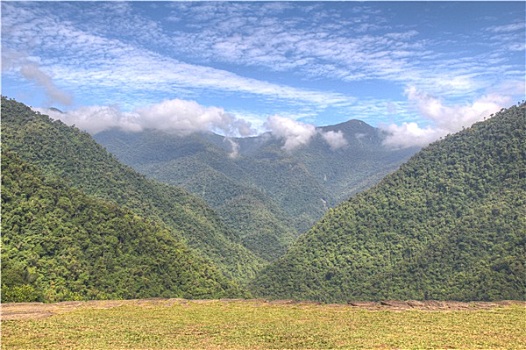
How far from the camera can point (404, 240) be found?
122 meters

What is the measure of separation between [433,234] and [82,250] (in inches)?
3943

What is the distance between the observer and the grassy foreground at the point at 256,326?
26.6 metres

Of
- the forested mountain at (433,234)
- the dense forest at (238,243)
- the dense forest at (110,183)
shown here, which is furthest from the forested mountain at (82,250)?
the forested mountain at (433,234)

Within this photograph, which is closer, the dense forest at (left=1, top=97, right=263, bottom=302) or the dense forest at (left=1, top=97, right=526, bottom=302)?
the dense forest at (left=1, top=97, right=526, bottom=302)

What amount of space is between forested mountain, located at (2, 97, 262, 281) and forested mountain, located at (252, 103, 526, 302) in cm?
3611

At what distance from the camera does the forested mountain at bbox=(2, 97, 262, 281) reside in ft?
389

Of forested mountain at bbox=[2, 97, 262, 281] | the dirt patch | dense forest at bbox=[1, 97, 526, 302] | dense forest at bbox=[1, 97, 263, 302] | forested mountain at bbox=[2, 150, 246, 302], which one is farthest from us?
forested mountain at bbox=[2, 97, 262, 281]

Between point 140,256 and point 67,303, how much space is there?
35509mm

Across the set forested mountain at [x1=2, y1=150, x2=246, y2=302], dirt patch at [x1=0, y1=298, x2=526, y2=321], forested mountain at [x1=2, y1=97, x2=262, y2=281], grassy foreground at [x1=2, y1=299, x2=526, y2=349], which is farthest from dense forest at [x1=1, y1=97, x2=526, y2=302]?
grassy foreground at [x1=2, y1=299, x2=526, y2=349]

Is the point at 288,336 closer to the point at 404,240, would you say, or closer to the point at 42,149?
the point at 404,240

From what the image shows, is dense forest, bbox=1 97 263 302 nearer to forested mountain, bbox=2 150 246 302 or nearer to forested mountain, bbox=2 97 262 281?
forested mountain, bbox=2 97 262 281

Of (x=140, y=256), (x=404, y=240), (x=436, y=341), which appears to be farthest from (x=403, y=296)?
(x=436, y=341)

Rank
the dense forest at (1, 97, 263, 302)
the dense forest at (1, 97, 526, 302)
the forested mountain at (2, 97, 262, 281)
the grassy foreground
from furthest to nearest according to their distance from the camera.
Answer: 1. the forested mountain at (2, 97, 262, 281)
2. the dense forest at (1, 97, 263, 302)
3. the dense forest at (1, 97, 526, 302)
4. the grassy foreground

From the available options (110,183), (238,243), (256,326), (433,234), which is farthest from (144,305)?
(238,243)
